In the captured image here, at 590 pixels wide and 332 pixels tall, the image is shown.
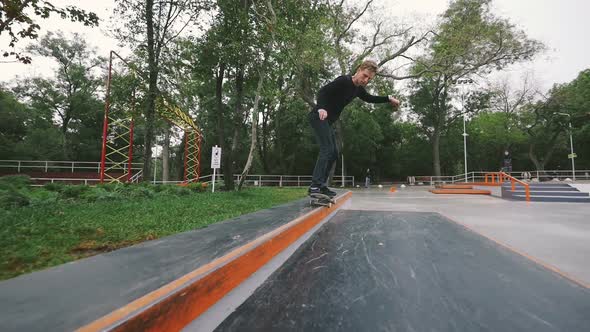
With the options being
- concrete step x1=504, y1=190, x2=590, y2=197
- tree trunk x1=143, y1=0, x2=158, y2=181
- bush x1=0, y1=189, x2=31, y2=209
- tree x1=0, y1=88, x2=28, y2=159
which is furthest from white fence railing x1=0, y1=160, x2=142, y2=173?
concrete step x1=504, y1=190, x2=590, y2=197

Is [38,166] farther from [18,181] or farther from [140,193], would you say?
[140,193]

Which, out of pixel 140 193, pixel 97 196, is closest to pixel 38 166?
pixel 140 193

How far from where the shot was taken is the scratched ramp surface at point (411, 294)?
99 centimetres

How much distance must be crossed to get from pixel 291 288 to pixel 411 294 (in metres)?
0.62

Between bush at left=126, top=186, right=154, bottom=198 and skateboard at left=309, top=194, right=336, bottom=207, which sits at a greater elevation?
skateboard at left=309, top=194, right=336, bottom=207

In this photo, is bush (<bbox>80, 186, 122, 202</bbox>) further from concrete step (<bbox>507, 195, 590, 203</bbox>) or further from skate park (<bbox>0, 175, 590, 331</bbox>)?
concrete step (<bbox>507, 195, 590, 203</bbox>)

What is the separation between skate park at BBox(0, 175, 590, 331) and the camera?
0.74 metres

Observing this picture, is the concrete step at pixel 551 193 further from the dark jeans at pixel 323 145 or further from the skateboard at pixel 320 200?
the dark jeans at pixel 323 145

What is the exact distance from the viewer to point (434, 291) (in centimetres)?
128

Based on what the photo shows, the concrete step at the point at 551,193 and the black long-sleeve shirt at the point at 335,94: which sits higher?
the black long-sleeve shirt at the point at 335,94

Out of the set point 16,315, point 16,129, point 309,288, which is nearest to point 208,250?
point 309,288

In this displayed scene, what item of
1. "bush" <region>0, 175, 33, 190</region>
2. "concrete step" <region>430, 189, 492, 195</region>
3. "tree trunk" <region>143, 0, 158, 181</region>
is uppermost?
"tree trunk" <region>143, 0, 158, 181</region>

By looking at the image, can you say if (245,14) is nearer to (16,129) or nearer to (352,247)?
(352,247)

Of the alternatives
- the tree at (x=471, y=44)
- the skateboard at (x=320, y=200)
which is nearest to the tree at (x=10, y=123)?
the skateboard at (x=320, y=200)
